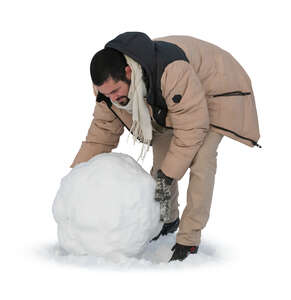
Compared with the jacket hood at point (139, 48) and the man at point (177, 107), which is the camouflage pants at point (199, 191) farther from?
the jacket hood at point (139, 48)

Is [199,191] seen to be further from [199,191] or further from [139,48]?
[139,48]

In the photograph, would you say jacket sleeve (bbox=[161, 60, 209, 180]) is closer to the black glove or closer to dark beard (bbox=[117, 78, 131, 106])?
the black glove

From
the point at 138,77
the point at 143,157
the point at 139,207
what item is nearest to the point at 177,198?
the point at 143,157

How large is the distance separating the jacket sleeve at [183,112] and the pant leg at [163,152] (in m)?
0.43

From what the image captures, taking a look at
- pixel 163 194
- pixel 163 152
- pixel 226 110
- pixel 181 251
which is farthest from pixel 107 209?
pixel 226 110

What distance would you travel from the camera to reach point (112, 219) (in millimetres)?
4016

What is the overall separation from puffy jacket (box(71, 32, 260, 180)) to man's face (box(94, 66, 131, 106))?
0.44 feet

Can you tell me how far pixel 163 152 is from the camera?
481cm

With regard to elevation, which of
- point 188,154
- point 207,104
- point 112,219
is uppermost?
point 207,104

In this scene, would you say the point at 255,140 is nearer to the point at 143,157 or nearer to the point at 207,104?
the point at 207,104

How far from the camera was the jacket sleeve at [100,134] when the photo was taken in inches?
183

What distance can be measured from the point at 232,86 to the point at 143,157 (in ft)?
2.53

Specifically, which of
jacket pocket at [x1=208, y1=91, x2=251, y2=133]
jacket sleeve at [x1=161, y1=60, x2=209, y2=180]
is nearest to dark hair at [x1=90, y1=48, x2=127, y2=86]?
jacket sleeve at [x1=161, y1=60, x2=209, y2=180]

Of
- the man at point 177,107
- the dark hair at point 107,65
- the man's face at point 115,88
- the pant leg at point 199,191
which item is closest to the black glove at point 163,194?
the man at point 177,107
